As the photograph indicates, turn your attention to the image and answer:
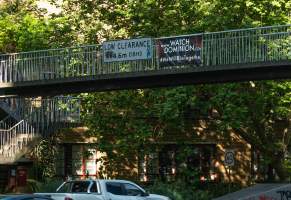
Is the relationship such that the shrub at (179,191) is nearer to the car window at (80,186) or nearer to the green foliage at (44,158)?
the car window at (80,186)

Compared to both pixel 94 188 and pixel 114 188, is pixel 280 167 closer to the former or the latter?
pixel 114 188

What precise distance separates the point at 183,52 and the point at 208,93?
497 cm

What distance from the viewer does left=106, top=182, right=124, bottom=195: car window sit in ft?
78.3

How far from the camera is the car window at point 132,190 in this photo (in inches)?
972

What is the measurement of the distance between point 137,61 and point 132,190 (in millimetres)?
7413

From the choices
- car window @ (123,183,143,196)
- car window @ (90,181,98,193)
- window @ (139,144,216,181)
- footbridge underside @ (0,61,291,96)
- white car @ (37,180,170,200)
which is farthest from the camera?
window @ (139,144,216,181)

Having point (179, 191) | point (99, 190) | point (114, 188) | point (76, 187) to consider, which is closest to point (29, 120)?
point (179, 191)

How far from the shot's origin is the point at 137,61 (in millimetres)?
30531

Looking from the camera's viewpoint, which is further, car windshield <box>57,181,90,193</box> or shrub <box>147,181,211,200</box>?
shrub <box>147,181,211,200</box>

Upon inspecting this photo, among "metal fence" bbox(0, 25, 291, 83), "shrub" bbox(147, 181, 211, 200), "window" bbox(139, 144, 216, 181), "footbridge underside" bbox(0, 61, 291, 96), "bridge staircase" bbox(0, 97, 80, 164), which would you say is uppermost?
"metal fence" bbox(0, 25, 291, 83)

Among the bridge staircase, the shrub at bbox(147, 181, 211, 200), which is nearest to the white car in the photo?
the shrub at bbox(147, 181, 211, 200)

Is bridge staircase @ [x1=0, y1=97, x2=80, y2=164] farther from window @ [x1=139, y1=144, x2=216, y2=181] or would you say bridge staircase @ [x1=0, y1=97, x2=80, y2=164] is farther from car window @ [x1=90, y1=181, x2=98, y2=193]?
car window @ [x1=90, y1=181, x2=98, y2=193]

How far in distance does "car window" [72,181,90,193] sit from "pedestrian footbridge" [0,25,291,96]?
626 cm

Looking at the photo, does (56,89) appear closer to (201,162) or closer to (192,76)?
(192,76)
